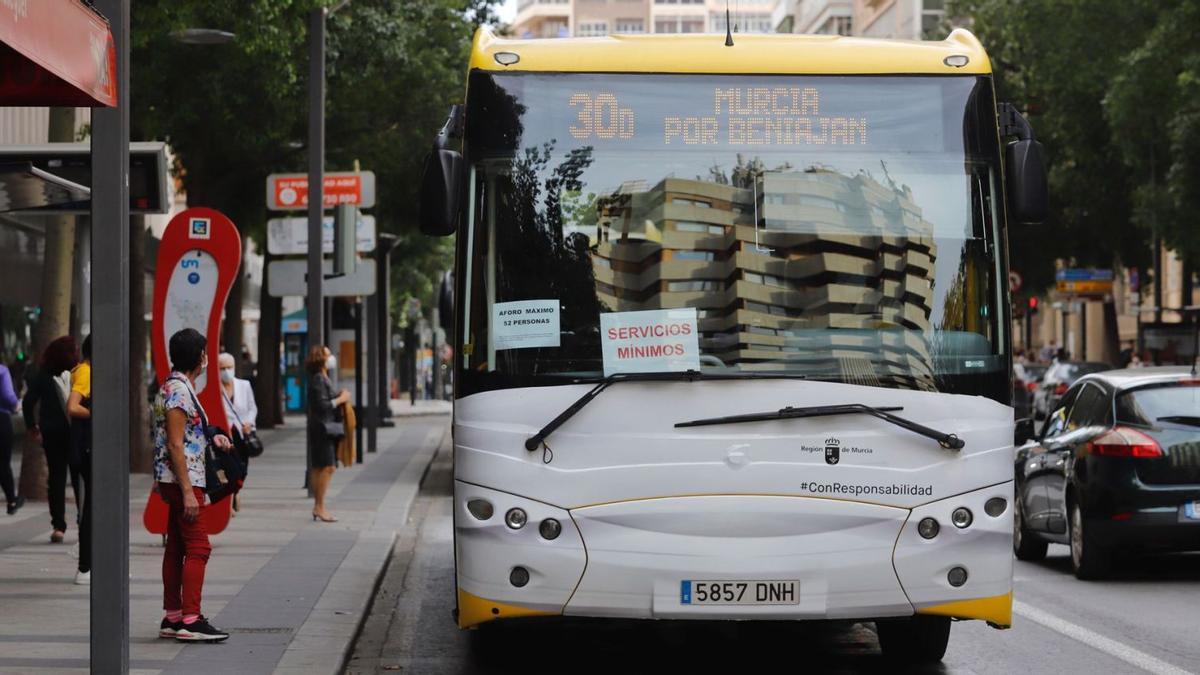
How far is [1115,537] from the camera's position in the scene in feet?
43.1

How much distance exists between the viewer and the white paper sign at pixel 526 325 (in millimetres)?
8438

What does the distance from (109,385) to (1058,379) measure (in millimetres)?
38290

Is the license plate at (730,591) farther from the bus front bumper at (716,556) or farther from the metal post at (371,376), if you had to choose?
the metal post at (371,376)

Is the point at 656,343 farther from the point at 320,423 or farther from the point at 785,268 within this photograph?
the point at 320,423

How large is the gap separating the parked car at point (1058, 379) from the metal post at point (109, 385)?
36.4 metres

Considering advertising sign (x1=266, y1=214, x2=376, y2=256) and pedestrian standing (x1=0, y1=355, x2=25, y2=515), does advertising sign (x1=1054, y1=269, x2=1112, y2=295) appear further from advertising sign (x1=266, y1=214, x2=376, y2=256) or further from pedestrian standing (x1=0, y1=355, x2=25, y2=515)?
pedestrian standing (x1=0, y1=355, x2=25, y2=515)

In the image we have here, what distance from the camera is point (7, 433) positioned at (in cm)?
1823

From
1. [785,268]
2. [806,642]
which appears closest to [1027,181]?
[785,268]

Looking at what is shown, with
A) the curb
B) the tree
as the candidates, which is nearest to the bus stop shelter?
the curb

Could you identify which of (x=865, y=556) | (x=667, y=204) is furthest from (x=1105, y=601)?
(x=667, y=204)

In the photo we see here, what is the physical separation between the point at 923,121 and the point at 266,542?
904 cm

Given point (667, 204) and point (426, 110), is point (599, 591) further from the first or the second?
point (426, 110)

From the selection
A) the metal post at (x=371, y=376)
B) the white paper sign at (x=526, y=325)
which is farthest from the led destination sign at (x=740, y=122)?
the metal post at (x=371, y=376)

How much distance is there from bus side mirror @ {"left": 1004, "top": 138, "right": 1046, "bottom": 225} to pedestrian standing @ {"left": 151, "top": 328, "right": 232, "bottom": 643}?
4.13 meters
